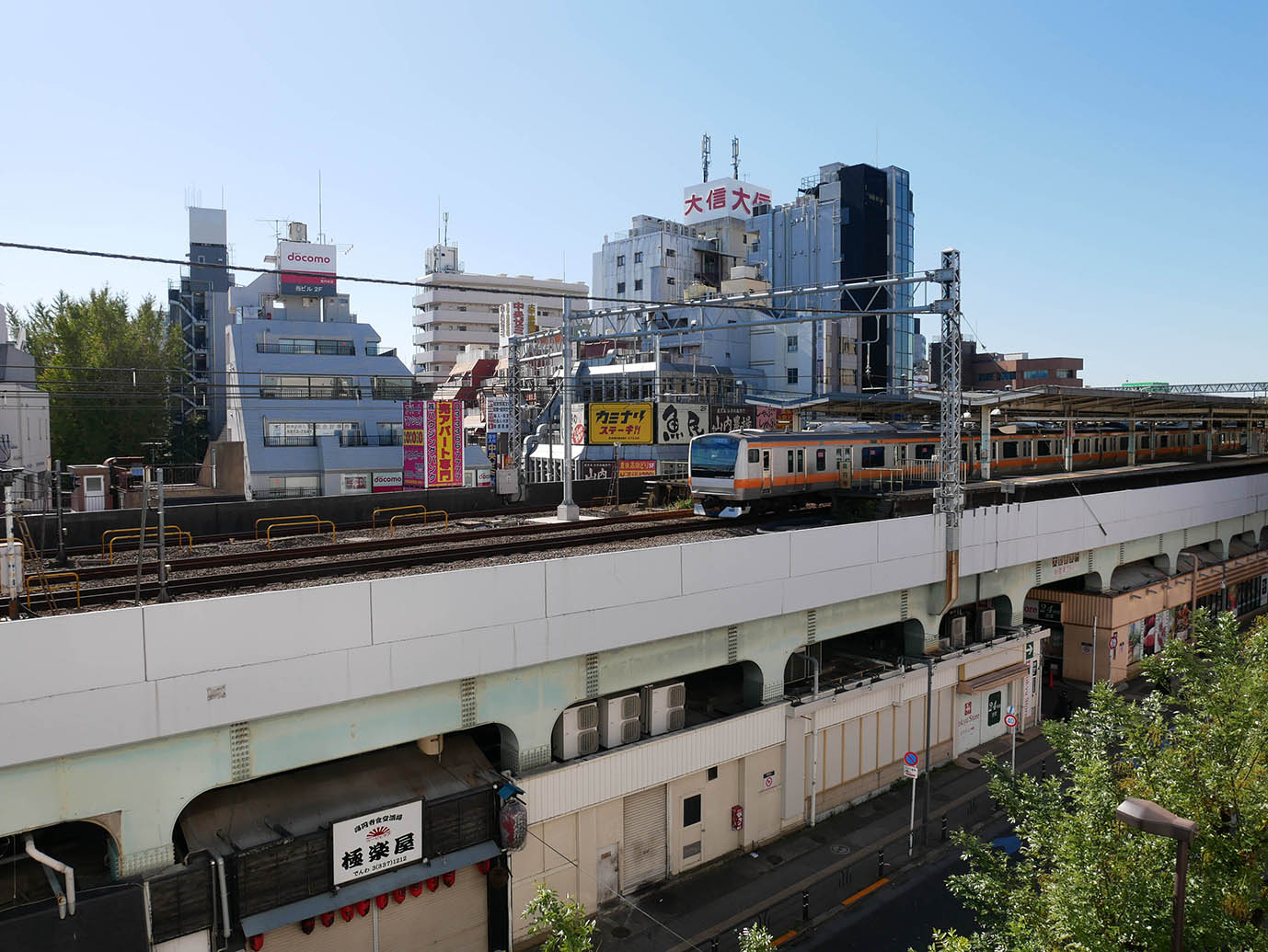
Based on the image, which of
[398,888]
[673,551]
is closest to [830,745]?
[673,551]

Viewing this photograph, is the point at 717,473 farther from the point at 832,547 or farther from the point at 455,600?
the point at 455,600

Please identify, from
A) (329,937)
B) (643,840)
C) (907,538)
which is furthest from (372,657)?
(907,538)

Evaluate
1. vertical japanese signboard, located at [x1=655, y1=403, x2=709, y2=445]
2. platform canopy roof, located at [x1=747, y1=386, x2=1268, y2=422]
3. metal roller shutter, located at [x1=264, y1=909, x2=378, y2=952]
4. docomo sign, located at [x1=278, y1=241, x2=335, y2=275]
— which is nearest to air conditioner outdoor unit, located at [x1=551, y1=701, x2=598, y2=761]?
metal roller shutter, located at [x1=264, y1=909, x2=378, y2=952]

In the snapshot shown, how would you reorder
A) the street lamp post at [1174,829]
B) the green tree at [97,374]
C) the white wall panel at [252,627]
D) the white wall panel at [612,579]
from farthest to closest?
the green tree at [97,374] → the white wall panel at [612,579] → the white wall panel at [252,627] → the street lamp post at [1174,829]

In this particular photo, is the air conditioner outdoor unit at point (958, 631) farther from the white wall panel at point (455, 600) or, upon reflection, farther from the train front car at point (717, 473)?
the white wall panel at point (455, 600)

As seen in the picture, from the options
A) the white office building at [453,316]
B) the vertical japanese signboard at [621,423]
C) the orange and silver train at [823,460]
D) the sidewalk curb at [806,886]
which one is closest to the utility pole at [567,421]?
the orange and silver train at [823,460]

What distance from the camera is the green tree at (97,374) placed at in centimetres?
5078

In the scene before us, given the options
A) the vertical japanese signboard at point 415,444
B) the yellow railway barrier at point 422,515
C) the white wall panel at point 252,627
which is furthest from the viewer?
the vertical japanese signboard at point 415,444

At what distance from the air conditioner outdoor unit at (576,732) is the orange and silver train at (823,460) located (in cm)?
909

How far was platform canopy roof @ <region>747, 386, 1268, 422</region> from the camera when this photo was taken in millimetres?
26281

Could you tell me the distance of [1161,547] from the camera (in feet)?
108

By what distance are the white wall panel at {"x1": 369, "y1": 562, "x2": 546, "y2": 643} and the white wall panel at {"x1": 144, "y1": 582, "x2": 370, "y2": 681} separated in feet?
Answer: 1.08

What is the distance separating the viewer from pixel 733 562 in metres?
17.1

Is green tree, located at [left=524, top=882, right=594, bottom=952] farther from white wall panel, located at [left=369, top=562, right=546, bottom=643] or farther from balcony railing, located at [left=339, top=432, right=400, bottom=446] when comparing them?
balcony railing, located at [left=339, top=432, right=400, bottom=446]
